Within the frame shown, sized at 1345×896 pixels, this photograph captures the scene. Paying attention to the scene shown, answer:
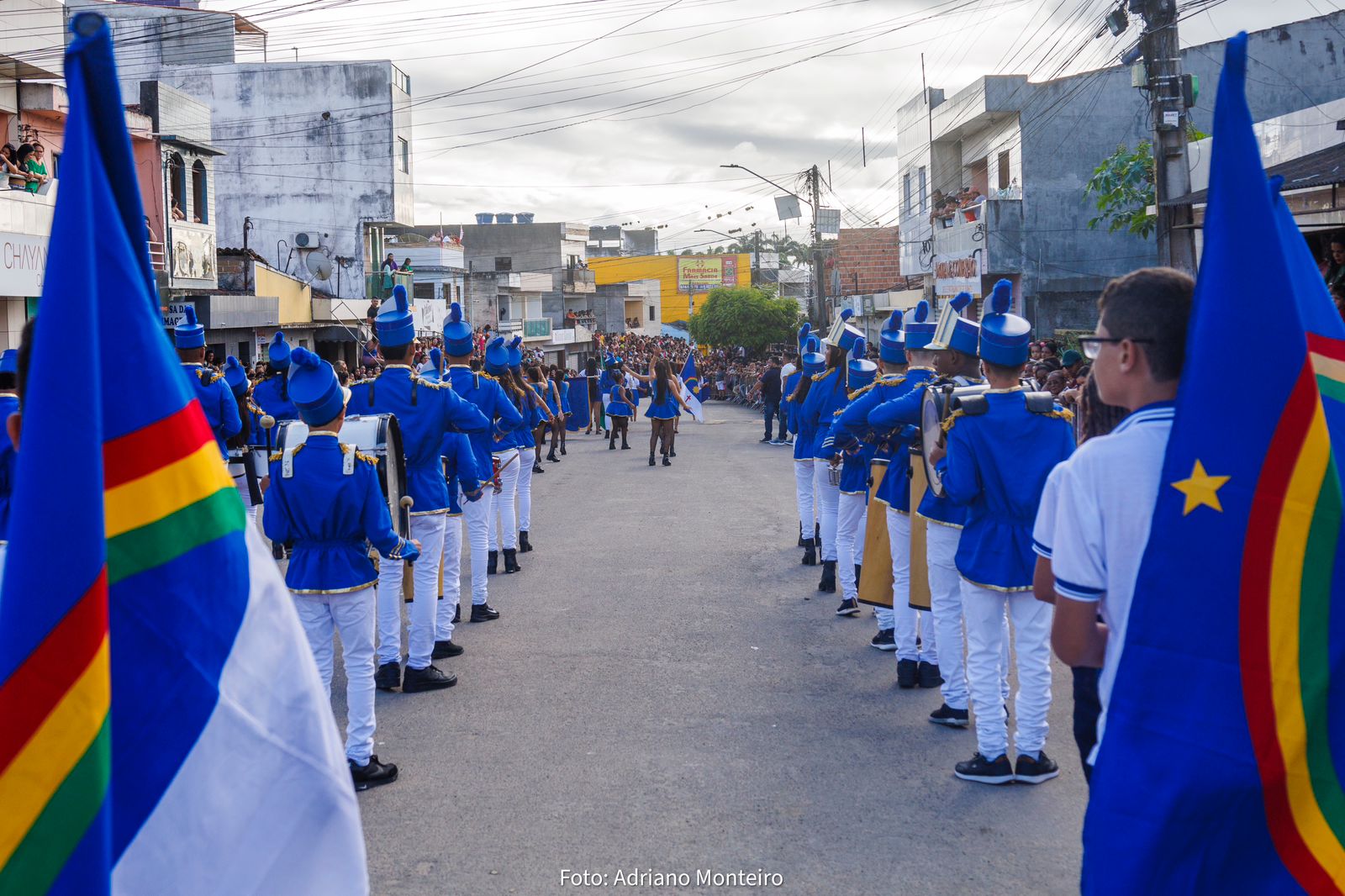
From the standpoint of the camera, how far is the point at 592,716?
23.0 feet

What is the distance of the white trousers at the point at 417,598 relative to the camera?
7.49 meters

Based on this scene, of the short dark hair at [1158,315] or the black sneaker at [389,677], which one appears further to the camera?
the black sneaker at [389,677]

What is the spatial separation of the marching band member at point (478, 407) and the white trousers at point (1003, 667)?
4.66 metres

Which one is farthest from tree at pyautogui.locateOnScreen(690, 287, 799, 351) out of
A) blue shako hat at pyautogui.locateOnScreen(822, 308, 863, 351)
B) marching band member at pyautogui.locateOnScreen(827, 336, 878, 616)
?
marching band member at pyautogui.locateOnScreen(827, 336, 878, 616)

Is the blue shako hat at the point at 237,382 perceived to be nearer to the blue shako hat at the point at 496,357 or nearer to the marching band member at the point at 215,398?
the marching band member at the point at 215,398

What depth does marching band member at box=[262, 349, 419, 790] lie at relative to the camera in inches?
235

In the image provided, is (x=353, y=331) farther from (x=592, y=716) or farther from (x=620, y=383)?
(x=592, y=716)

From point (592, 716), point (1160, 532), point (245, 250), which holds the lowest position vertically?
point (592, 716)

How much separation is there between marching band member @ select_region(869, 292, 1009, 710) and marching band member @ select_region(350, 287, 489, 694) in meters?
2.64

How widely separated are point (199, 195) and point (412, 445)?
85.0 ft

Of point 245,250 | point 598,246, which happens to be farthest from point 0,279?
point 598,246

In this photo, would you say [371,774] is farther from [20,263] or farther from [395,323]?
[20,263]

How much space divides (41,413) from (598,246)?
109m

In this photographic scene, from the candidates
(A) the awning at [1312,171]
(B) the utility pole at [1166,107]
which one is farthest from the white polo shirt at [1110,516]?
(B) the utility pole at [1166,107]
